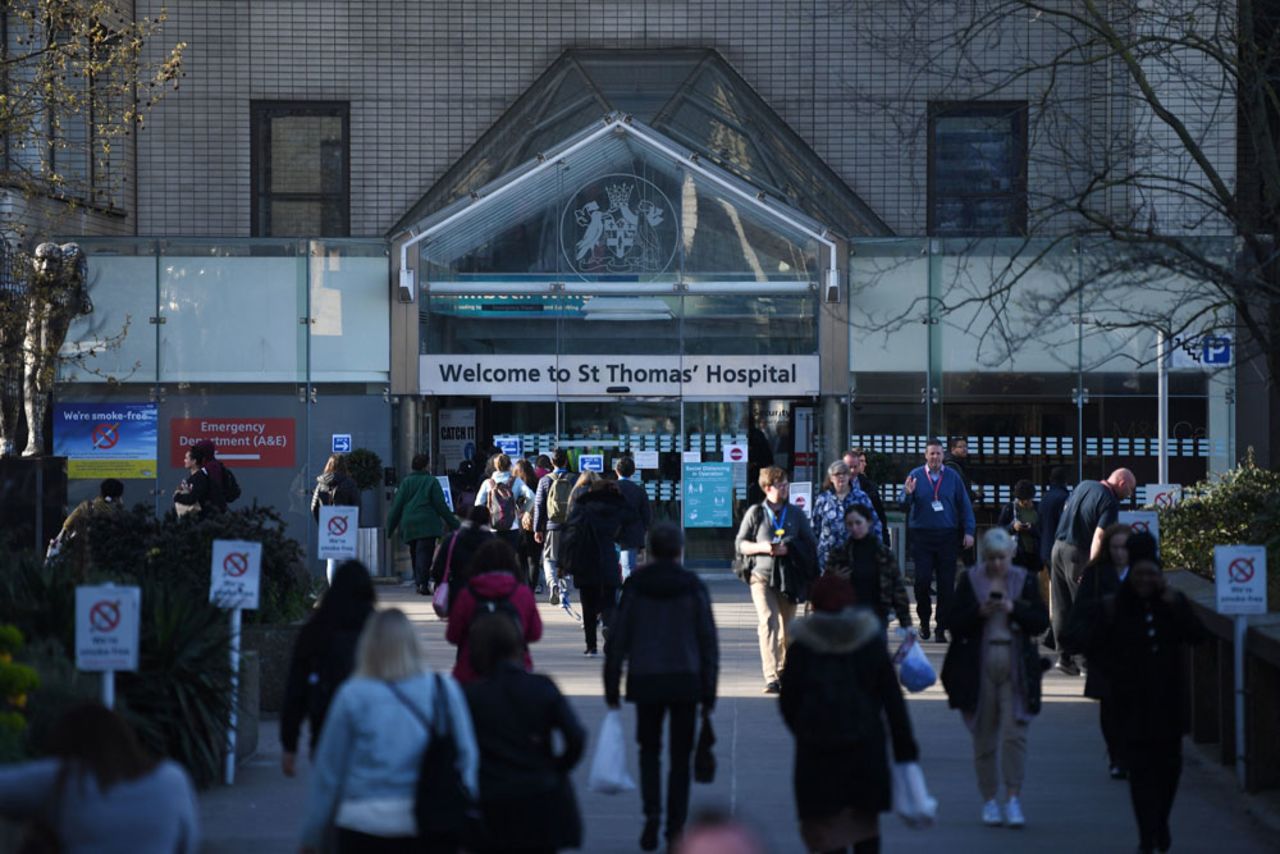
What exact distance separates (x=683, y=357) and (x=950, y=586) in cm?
813

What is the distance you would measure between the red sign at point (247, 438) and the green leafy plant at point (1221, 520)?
11.9 metres

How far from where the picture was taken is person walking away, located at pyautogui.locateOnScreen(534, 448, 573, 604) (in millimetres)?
20469

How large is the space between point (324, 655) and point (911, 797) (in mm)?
2603

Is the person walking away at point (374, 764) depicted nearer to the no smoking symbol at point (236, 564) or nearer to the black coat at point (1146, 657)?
the black coat at point (1146, 657)

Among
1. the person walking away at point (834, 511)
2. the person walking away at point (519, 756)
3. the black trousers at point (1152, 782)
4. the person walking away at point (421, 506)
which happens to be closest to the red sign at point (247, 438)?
the person walking away at point (421, 506)

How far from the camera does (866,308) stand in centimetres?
2427

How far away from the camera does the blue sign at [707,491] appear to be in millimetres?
24453

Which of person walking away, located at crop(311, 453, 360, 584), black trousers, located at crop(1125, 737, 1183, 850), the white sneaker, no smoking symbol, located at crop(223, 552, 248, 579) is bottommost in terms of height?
the white sneaker

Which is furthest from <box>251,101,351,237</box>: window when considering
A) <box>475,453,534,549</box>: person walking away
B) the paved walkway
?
the paved walkway

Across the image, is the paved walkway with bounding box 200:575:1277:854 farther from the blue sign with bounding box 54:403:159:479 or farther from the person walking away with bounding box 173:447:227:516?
the blue sign with bounding box 54:403:159:479

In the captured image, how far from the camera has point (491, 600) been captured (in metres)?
9.43

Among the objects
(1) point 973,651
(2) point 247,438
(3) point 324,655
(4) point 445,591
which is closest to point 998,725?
(1) point 973,651

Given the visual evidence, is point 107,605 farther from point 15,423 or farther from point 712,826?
point 15,423

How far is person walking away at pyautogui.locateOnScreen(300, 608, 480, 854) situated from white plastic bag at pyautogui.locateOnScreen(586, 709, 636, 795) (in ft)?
6.46
